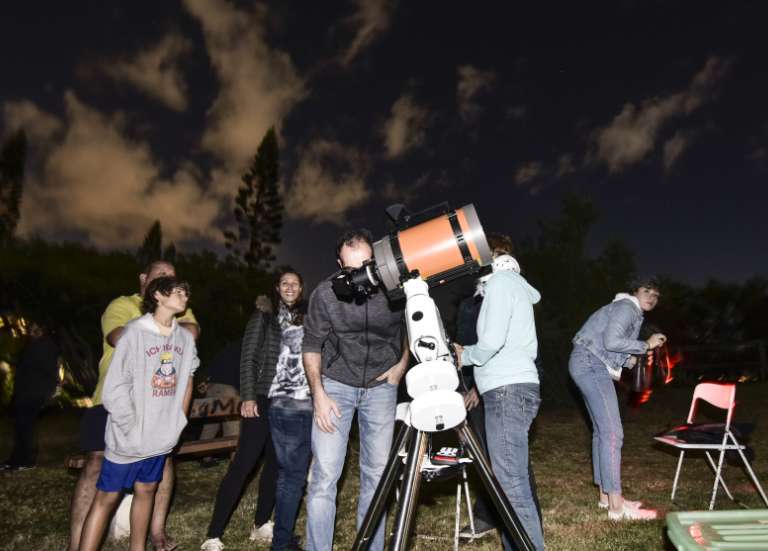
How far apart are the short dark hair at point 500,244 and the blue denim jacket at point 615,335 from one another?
128cm

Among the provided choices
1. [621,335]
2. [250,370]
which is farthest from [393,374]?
[621,335]

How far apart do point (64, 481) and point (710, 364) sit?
15716 mm

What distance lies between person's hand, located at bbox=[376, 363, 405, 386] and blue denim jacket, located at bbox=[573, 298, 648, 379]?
183 cm

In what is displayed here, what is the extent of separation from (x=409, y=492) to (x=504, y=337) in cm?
100

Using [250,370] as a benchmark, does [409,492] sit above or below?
below

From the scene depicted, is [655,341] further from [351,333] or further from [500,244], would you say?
[351,333]

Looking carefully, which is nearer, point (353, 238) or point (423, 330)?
point (423, 330)

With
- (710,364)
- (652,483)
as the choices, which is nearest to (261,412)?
(652,483)

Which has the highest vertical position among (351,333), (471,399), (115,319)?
(115,319)

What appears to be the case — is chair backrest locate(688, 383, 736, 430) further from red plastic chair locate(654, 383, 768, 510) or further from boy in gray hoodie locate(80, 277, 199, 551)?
boy in gray hoodie locate(80, 277, 199, 551)

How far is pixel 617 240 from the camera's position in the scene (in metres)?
18.3

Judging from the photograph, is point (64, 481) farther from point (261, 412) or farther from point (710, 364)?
point (710, 364)

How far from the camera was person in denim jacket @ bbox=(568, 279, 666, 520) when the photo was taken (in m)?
3.95

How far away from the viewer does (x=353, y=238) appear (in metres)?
2.77
